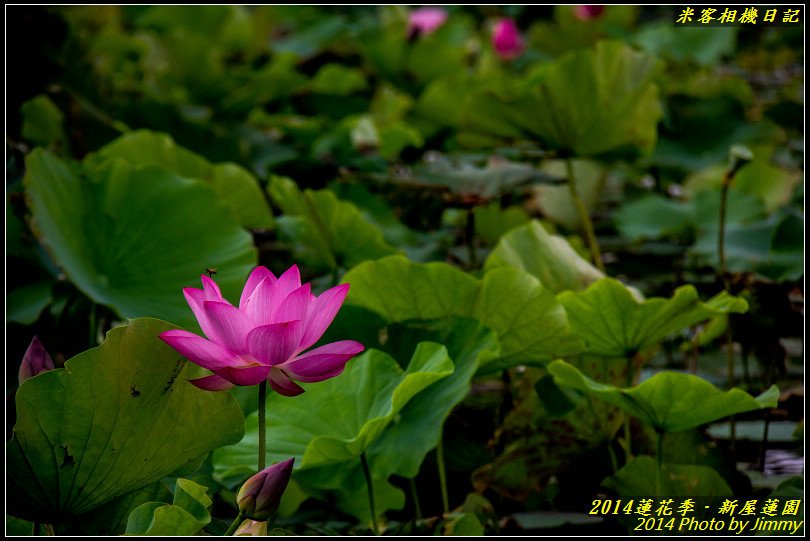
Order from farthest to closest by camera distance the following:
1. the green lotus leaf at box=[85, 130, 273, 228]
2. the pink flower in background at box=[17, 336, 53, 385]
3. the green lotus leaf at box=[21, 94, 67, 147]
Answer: the green lotus leaf at box=[21, 94, 67, 147] < the green lotus leaf at box=[85, 130, 273, 228] < the pink flower in background at box=[17, 336, 53, 385]

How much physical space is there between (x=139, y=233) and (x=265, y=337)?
607 millimetres

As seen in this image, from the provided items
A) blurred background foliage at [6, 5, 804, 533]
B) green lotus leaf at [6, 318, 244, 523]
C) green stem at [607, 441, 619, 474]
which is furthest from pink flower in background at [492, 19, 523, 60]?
green lotus leaf at [6, 318, 244, 523]

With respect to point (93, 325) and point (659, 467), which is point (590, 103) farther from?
point (93, 325)

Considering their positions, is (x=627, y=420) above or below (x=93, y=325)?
below

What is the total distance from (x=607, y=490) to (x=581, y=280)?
24 centimetres

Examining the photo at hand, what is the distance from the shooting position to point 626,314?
3.05 ft

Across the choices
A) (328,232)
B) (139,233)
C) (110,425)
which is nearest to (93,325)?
(139,233)

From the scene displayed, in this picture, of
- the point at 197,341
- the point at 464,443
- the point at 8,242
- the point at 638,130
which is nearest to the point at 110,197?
the point at 8,242

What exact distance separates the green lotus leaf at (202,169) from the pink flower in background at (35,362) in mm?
643

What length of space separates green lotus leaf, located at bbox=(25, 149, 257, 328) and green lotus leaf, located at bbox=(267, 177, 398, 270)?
11 cm

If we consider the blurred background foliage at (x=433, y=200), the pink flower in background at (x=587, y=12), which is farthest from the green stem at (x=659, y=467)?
the pink flower in background at (x=587, y=12)

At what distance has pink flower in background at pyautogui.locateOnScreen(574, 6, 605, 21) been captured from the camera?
288 centimetres

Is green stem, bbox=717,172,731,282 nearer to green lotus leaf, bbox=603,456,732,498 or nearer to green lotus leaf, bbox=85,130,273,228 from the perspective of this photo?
green lotus leaf, bbox=603,456,732,498

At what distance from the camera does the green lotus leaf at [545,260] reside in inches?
42.3
